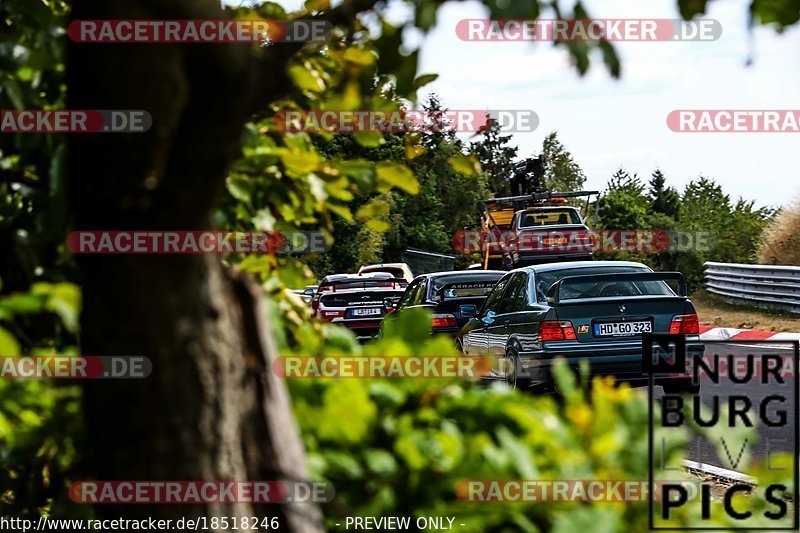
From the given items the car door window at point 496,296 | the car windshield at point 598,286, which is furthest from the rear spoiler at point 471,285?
the car windshield at point 598,286

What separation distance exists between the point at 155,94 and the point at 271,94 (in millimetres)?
242

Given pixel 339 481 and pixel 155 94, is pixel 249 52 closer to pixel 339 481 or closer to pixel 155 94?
pixel 155 94

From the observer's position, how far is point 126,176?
243 centimetres

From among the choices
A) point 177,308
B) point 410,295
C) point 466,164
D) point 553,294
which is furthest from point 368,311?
point 177,308

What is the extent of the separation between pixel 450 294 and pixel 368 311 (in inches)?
226

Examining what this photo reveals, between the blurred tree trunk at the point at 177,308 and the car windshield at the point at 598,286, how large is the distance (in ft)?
35.0

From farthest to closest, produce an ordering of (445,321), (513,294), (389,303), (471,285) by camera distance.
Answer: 1. (389,303)
2. (471,285)
3. (445,321)
4. (513,294)

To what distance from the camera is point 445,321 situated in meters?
17.5

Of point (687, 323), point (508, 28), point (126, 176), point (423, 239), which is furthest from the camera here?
point (423, 239)

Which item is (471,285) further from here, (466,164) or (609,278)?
(466,164)

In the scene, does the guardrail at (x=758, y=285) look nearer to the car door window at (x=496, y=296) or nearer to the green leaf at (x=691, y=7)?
the car door window at (x=496, y=296)

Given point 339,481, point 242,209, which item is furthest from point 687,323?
point 339,481

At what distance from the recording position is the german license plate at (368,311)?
23.4m

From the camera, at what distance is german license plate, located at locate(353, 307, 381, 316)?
920 inches
